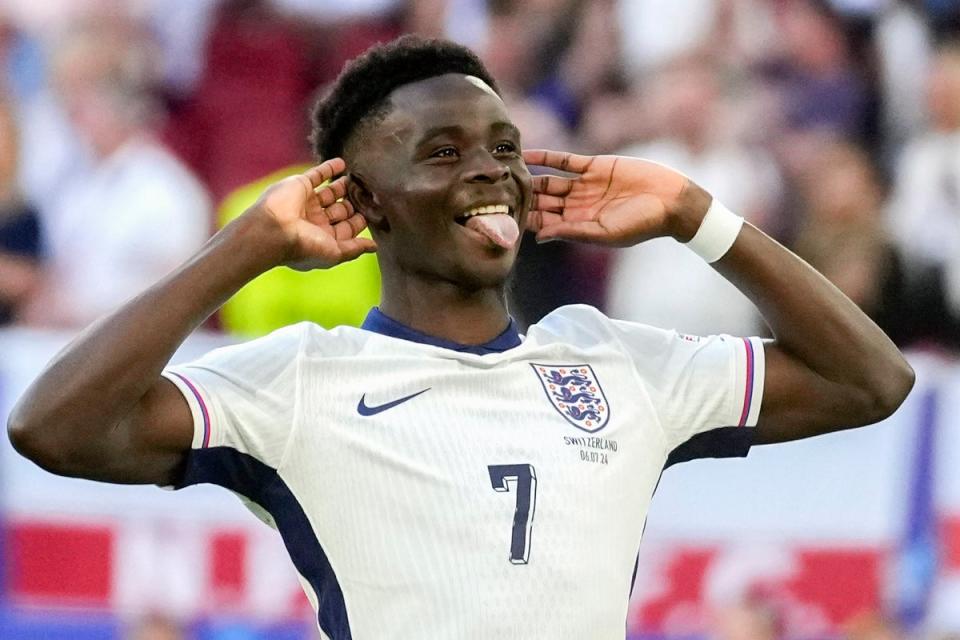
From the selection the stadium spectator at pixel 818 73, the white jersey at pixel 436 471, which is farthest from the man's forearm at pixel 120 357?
the stadium spectator at pixel 818 73

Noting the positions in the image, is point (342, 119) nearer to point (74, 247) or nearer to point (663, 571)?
point (663, 571)

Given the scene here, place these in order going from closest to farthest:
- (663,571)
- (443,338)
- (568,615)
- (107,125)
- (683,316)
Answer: (568,615) < (443,338) < (663,571) < (683,316) < (107,125)

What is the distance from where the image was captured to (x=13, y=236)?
769cm

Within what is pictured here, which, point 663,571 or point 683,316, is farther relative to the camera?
point 683,316

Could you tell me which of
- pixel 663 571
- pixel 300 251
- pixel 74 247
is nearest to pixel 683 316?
pixel 663 571

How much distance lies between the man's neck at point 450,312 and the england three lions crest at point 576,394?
0.13 meters

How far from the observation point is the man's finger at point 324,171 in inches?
140

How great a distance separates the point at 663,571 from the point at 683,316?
3.84 ft

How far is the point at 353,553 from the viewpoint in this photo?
3402mm

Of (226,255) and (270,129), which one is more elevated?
(270,129)

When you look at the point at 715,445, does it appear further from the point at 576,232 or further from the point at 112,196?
the point at 112,196

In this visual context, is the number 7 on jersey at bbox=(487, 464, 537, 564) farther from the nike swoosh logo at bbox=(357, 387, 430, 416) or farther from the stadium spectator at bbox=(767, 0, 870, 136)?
the stadium spectator at bbox=(767, 0, 870, 136)

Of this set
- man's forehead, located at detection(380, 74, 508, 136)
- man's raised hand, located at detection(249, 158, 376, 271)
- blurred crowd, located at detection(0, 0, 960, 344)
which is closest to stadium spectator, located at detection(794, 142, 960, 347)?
blurred crowd, located at detection(0, 0, 960, 344)

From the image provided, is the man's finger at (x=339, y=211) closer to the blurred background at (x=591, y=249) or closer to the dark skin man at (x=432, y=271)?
the dark skin man at (x=432, y=271)
